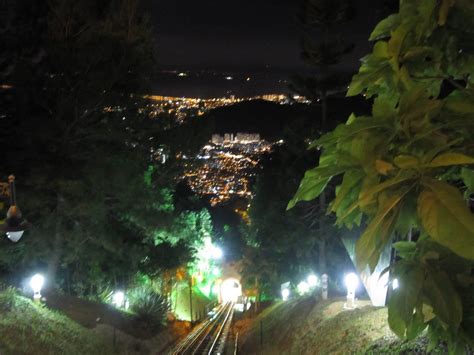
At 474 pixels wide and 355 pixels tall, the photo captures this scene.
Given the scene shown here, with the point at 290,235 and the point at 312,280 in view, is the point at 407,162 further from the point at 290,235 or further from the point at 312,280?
the point at 312,280

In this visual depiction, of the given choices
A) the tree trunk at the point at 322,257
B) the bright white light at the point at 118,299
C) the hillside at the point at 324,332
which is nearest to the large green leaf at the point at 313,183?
the hillside at the point at 324,332

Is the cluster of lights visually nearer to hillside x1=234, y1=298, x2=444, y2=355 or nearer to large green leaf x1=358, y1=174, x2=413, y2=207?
hillside x1=234, y1=298, x2=444, y2=355

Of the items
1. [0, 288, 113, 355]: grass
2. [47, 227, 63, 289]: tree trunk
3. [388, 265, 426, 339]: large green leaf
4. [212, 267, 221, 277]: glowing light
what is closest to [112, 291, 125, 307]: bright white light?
[47, 227, 63, 289]: tree trunk

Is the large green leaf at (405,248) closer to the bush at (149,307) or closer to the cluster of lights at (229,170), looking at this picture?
the bush at (149,307)

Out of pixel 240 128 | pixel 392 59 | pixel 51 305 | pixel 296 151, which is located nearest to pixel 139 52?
pixel 296 151

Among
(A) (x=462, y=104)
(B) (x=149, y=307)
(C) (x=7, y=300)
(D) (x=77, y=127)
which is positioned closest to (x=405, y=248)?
(A) (x=462, y=104)
